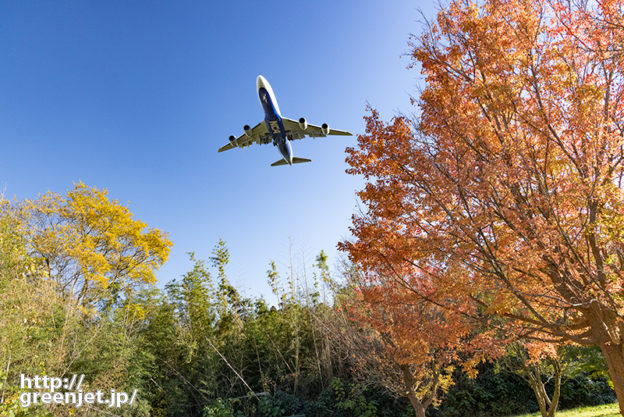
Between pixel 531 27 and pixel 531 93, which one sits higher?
pixel 531 27

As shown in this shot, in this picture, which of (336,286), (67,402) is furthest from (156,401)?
(336,286)

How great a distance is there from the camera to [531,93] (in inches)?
172

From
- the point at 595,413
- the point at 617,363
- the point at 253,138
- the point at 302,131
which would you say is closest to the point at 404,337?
the point at 617,363

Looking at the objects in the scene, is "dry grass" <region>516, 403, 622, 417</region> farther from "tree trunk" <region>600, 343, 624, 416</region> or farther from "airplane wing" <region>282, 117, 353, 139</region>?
"airplane wing" <region>282, 117, 353, 139</region>

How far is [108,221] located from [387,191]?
15.4 metres

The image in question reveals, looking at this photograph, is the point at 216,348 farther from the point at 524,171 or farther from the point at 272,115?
the point at 524,171

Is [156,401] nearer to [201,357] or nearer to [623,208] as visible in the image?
[201,357]

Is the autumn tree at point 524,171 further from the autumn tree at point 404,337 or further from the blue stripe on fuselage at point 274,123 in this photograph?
the blue stripe on fuselage at point 274,123

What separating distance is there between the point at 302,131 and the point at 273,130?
65.7 inches

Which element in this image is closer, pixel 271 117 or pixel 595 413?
pixel 595 413

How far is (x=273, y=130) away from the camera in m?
15.7

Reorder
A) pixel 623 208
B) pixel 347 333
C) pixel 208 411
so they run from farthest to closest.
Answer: pixel 208 411
pixel 347 333
pixel 623 208

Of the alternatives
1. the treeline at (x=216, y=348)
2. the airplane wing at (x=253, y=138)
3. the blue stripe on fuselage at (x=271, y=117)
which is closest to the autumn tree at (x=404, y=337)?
the treeline at (x=216, y=348)

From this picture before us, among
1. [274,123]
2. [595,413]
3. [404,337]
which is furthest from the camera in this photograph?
[274,123]
